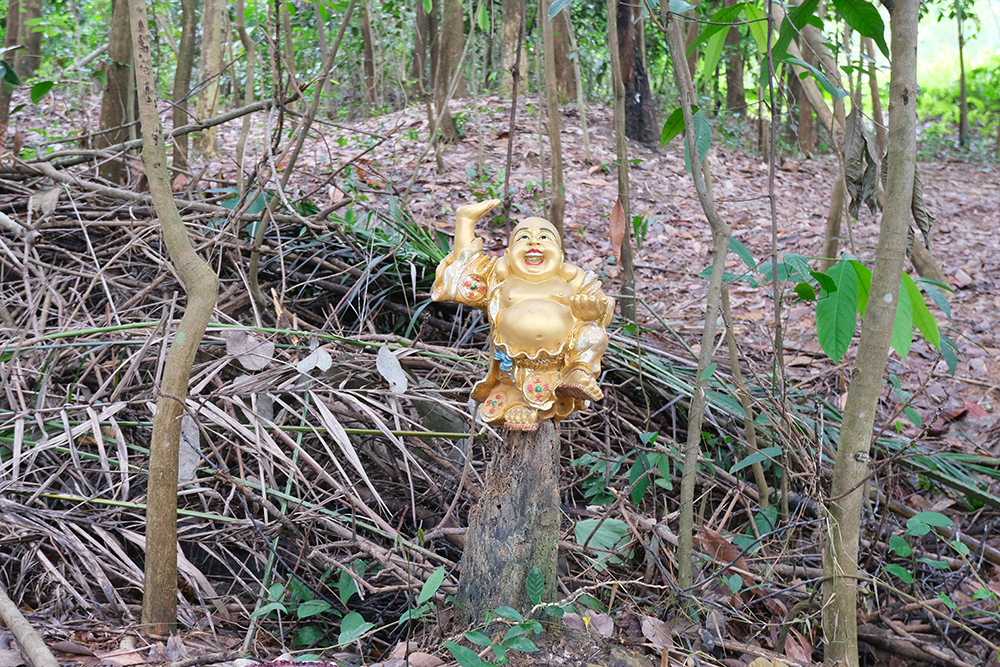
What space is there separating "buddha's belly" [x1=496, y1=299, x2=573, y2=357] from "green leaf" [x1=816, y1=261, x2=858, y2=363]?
66 centimetres

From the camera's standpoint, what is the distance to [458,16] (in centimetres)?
584

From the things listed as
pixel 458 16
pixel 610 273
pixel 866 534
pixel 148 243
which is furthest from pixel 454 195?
pixel 866 534

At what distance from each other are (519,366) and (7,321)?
2201 millimetres

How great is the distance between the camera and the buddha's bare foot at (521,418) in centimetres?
169

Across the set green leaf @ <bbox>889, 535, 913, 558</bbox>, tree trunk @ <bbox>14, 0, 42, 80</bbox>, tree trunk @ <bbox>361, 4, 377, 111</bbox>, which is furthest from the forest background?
tree trunk @ <bbox>361, 4, 377, 111</bbox>

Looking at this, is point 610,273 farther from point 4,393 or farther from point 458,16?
point 4,393

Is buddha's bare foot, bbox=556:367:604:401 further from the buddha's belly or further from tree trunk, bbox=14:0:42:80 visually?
tree trunk, bbox=14:0:42:80

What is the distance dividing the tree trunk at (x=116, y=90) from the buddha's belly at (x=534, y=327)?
8.57ft

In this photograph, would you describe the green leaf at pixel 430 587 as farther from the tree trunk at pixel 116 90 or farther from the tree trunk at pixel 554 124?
the tree trunk at pixel 116 90

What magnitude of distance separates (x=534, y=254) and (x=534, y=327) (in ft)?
Answer: 0.59

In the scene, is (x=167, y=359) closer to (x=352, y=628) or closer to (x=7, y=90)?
(x=352, y=628)

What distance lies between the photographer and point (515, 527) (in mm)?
1773

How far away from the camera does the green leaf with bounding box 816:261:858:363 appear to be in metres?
1.79

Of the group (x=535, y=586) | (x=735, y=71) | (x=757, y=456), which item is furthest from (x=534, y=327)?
(x=735, y=71)
